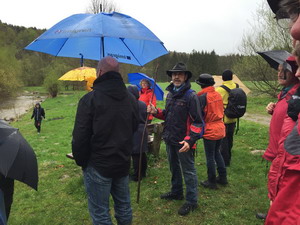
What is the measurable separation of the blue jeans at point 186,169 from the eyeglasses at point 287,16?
2.36m

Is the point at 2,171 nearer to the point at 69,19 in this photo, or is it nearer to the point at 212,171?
the point at 69,19

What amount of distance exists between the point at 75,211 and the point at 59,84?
118 feet

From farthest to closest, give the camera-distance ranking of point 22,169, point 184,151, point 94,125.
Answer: point 184,151 < point 94,125 < point 22,169

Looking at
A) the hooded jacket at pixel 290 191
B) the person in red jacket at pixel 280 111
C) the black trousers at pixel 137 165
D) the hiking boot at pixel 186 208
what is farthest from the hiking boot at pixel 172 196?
the hooded jacket at pixel 290 191

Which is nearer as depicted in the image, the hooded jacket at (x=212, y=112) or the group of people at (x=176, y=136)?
the group of people at (x=176, y=136)

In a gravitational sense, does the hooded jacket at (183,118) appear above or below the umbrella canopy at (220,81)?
below

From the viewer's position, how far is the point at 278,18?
1.57 meters

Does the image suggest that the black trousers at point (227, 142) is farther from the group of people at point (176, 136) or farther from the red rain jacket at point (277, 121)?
the red rain jacket at point (277, 121)

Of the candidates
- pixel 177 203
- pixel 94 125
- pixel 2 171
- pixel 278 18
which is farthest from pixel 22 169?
pixel 177 203

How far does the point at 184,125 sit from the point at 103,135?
4.83 feet

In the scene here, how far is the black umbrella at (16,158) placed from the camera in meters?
1.96

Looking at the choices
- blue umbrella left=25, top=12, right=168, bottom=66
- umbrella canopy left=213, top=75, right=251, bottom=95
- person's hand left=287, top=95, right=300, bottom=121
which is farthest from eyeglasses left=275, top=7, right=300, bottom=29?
umbrella canopy left=213, top=75, right=251, bottom=95

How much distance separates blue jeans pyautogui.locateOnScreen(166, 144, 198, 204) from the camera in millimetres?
3625

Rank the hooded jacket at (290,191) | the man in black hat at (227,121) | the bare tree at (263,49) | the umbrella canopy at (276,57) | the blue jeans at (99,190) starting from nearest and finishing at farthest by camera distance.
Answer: the hooded jacket at (290,191) < the blue jeans at (99,190) < the umbrella canopy at (276,57) < the man in black hat at (227,121) < the bare tree at (263,49)
